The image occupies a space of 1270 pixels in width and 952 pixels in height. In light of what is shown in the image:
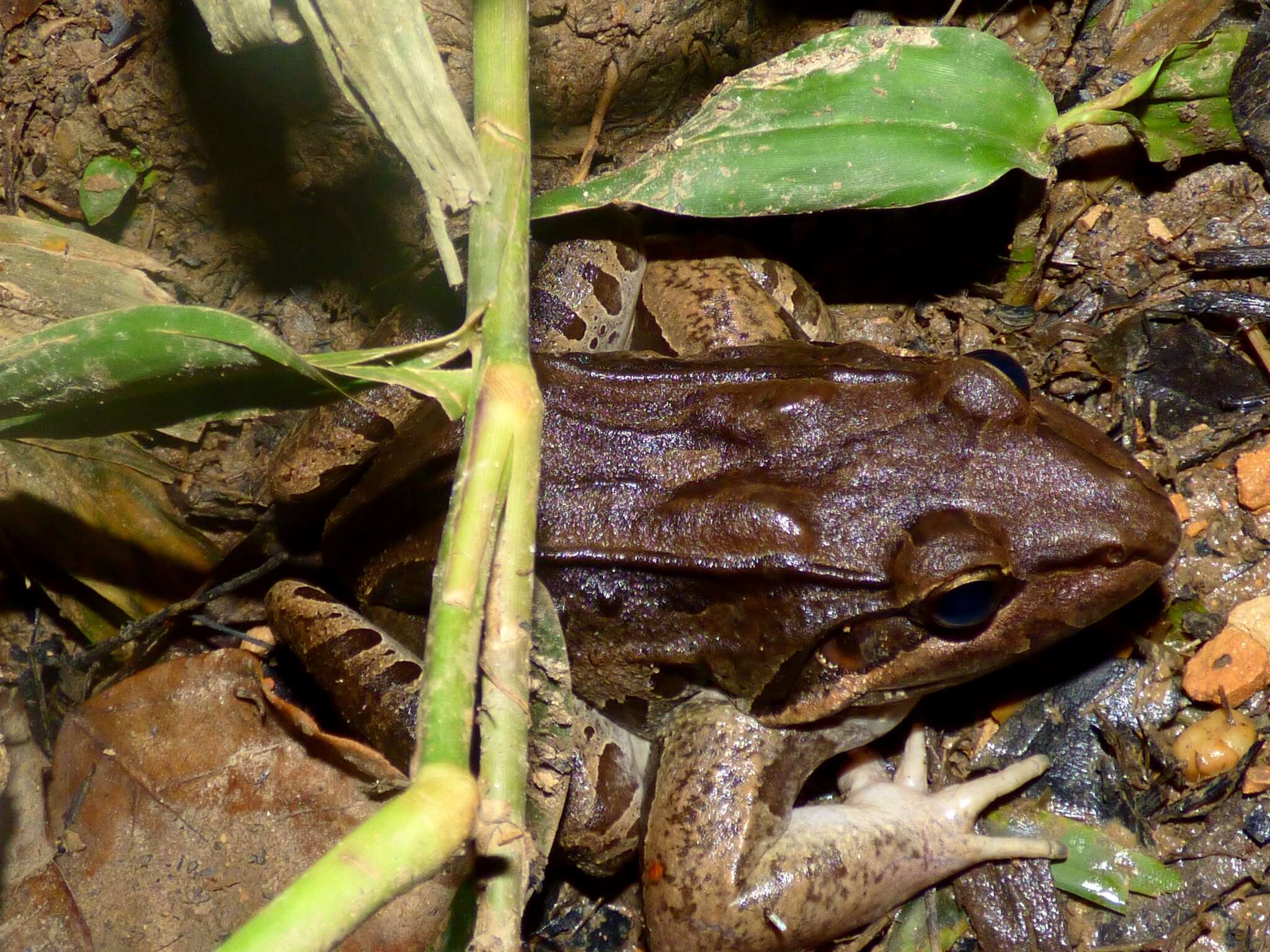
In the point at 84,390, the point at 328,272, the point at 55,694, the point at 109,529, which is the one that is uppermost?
the point at 84,390

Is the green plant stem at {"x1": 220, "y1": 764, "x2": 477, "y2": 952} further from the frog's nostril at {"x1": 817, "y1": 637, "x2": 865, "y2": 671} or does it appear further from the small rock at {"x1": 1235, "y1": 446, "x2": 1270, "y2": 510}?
the small rock at {"x1": 1235, "y1": 446, "x2": 1270, "y2": 510}

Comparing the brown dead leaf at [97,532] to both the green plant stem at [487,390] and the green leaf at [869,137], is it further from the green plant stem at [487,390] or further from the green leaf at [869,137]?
the green plant stem at [487,390]

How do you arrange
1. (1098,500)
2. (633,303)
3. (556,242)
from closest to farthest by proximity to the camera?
(1098,500) < (556,242) < (633,303)

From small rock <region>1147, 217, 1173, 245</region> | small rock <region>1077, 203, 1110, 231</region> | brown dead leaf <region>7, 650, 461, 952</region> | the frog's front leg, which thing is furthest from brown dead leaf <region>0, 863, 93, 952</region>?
small rock <region>1147, 217, 1173, 245</region>

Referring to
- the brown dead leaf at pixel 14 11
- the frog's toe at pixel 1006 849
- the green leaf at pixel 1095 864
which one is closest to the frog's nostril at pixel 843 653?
the frog's toe at pixel 1006 849

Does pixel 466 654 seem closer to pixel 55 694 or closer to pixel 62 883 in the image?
pixel 62 883

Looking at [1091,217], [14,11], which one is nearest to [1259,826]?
[1091,217]

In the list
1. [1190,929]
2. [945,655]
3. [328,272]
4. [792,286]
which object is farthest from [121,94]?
[1190,929]

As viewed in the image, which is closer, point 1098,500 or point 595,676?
point 1098,500
